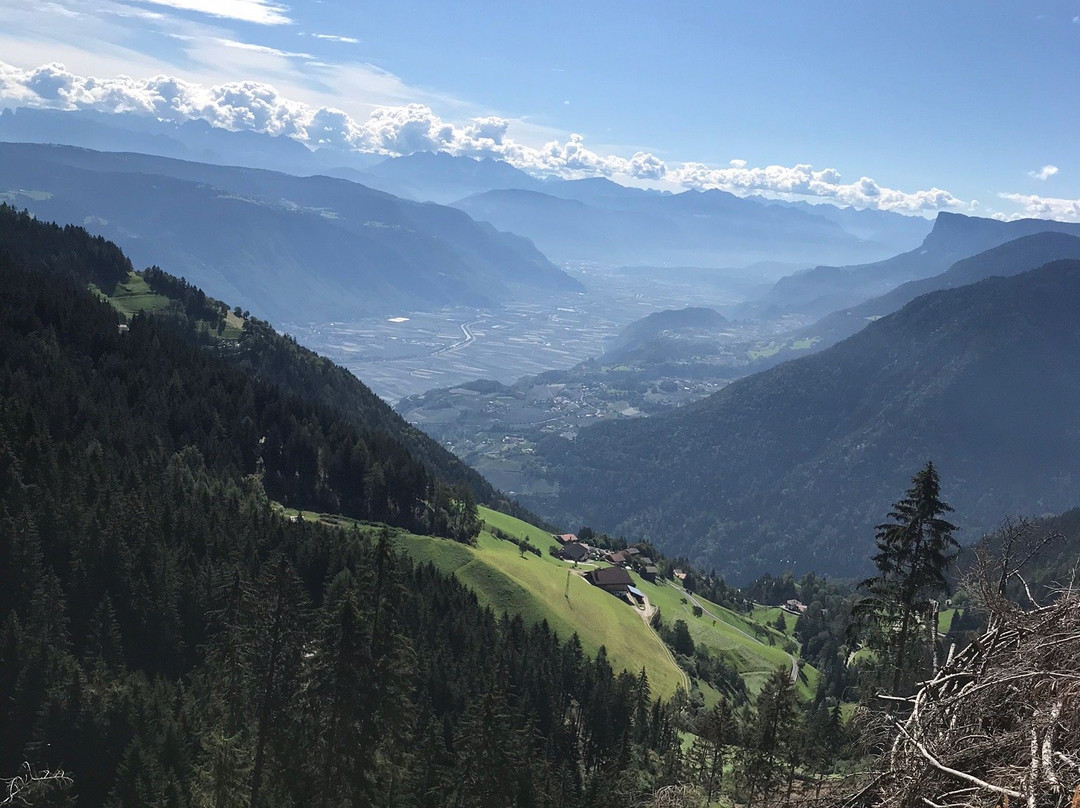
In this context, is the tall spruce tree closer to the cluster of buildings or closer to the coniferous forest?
the coniferous forest

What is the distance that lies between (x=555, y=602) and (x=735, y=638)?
4503cm

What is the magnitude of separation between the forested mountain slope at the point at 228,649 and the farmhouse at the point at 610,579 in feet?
120

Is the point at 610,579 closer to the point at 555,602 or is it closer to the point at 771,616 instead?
the point at 555,602

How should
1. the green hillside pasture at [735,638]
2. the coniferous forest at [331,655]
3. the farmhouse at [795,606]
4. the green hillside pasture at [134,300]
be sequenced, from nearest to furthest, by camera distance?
1. the coniferous forest at [331,655]
2. the green hillside pasture at [735,638]
3. the farmhouse at [795,606]
4. the green hillside pasture at [134,300]

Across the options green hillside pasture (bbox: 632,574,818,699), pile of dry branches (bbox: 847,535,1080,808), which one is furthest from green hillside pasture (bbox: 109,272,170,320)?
pile of dry branches (bbox: 847,535,1080,808)

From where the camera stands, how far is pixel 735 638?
130375mm

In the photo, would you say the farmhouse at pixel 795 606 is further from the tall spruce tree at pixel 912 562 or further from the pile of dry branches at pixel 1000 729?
the pile of dry branches at pixel 1000 729

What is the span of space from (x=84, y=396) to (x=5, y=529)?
165 ft

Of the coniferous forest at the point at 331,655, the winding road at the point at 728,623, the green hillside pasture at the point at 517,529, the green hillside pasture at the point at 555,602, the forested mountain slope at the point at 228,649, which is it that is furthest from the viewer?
the green hillside pasture at the point at 517,529

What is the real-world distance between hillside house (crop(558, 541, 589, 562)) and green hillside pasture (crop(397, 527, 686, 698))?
28.5 m

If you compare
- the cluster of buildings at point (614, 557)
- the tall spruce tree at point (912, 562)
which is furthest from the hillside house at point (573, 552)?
the tall spruce tree at point (912, 562)

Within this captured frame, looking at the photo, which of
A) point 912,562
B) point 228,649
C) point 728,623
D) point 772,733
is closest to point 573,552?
point 728,623

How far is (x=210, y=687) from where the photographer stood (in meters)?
51.2

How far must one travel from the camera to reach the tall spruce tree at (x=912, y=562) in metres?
30.1
